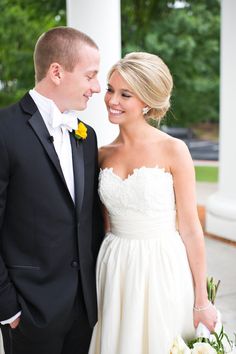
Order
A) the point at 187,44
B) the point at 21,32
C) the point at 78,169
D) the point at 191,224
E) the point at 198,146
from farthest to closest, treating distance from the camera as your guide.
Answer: the point at 198,146 → the point at 187,44 → the point at 21,32 → the point at 191,224 → the point at 78,169

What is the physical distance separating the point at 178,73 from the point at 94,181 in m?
16.9

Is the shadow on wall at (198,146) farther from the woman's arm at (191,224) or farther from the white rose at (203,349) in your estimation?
the white rose at (203,349)

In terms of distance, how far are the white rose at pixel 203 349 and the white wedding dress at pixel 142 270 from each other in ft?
0.91

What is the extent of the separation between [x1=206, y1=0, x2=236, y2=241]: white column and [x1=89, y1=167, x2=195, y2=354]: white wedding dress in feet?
15.3

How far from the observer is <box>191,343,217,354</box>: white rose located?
2.42 m

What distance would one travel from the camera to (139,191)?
268 cm

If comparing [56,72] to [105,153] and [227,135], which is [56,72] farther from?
[227,135]

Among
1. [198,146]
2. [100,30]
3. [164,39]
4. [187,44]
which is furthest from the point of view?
[198,146]

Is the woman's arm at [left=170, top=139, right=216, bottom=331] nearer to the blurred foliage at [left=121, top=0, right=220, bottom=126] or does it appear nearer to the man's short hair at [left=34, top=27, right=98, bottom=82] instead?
the man's short hair at [left=34, top=27, right=98, bottom=82]

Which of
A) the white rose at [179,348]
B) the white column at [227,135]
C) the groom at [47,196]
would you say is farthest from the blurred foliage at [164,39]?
the white rose at [179,348]

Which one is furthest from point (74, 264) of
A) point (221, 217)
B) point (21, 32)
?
point (21, 32)

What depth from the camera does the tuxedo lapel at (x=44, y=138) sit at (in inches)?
91.9

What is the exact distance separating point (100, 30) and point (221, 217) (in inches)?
145

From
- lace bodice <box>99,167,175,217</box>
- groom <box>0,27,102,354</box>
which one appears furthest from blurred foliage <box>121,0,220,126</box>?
groom <box>0,27,102,354</box>
